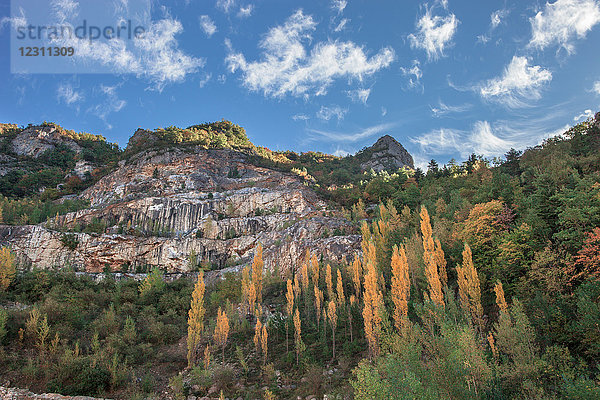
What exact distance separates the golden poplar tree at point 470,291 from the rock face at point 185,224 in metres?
16.2

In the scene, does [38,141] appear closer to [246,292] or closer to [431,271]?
[246,292]

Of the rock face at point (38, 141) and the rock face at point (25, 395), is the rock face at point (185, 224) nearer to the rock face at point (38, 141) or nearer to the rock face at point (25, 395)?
the rock face at point (25, 395)

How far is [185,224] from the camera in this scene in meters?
48.3

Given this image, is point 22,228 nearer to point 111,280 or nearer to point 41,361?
point 111,280

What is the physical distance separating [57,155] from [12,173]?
1397cm

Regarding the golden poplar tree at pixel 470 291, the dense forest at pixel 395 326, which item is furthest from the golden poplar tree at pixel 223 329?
the golden poplar tree at pixel 470 291

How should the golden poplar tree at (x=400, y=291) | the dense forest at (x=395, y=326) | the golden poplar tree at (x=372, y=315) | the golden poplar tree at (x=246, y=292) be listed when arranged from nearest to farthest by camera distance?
the dense forest at (x=395, y=326)
the golden poplar tree at (x=372, y=315)
the golden poplar tree at (x=400, y=291)
the golden poplar tree at (x=246, y=292)

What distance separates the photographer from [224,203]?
169 feet

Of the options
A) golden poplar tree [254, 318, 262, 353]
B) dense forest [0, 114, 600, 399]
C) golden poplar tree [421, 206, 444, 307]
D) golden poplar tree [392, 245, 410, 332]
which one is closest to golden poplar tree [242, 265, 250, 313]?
dense forest [0, 114, 600, 399]

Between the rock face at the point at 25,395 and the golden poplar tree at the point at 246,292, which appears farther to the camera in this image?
the golden poplar tree at the point at 246,292

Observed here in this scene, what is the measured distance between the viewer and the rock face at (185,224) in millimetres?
40469

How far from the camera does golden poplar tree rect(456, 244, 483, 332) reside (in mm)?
18583

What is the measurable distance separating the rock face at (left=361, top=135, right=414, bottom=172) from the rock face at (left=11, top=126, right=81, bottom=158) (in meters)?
91.7

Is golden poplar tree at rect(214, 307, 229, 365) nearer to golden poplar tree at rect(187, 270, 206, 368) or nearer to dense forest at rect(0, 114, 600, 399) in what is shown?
dense forest at rect(0, 114, 600, 399)
